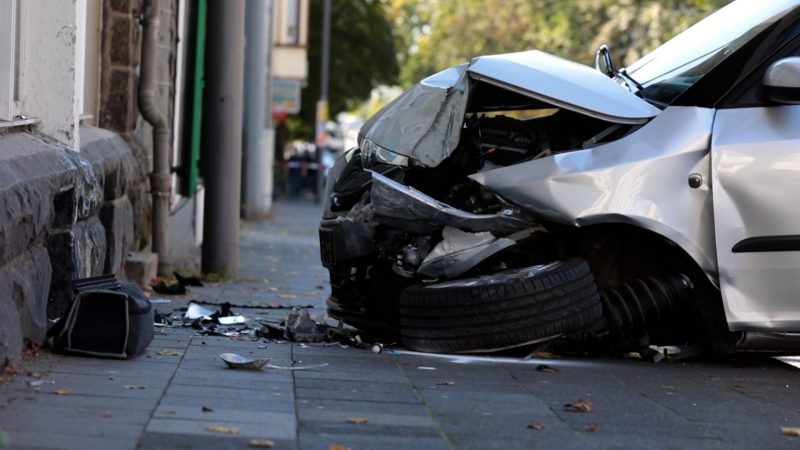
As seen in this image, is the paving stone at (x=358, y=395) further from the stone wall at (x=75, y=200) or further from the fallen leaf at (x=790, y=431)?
the fallen leaf at (x=790, y=431)

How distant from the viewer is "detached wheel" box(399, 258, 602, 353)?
6.61m

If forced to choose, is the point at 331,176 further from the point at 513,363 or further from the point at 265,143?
the point at 265,143

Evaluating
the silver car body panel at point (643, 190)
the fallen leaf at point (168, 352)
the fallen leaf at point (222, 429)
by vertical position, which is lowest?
the fallen leaf at point (168, 352)

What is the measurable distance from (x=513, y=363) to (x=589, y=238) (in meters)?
0.79

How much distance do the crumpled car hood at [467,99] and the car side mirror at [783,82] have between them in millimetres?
568

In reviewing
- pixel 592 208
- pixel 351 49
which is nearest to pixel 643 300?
pixel 592 208

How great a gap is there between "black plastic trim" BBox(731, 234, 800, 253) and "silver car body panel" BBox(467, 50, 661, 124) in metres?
0.78

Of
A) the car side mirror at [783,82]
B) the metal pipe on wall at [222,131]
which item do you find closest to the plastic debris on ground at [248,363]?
the car side mirror at [783,82]

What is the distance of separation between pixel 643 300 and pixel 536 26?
1726 inches

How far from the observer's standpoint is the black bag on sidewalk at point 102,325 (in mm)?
6191

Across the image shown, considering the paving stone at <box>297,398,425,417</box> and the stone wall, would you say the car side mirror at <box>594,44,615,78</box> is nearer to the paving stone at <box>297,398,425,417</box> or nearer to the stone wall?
the stone wall

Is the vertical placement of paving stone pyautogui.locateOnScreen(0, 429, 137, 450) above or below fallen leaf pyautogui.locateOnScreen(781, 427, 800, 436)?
above

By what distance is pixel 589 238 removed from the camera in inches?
280

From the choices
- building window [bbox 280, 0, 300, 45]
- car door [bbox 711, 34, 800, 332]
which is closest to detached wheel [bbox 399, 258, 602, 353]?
car door [bbox 711, 34, 800, 332]
